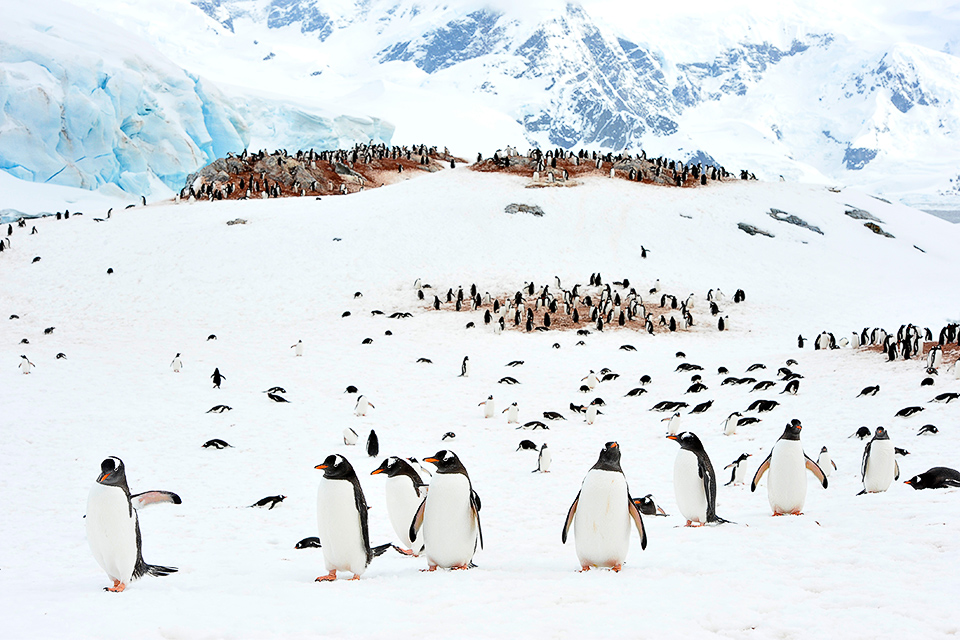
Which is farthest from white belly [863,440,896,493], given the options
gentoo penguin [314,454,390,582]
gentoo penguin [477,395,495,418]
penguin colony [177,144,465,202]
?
penguin colony [177,144,465,202]

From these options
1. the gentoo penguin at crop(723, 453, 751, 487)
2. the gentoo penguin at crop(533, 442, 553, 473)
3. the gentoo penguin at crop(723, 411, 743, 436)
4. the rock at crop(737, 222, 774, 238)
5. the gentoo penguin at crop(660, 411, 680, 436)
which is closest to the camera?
the gentoo penguin at crop(723, 453, 751, 487)

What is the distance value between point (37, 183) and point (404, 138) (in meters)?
91.1

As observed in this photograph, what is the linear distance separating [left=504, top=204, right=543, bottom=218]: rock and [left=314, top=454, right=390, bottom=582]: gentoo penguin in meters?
25.2

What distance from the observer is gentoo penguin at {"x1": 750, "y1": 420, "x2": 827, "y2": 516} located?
6.76 m

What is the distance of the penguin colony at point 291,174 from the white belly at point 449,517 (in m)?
31.8

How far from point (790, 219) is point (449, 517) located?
31013 mm

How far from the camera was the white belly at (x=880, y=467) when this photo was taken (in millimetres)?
7680

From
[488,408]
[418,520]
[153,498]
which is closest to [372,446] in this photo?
[488,408]

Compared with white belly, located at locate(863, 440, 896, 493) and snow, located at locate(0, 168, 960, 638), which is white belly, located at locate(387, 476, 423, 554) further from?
white belly, located at locate(863, 440, 896, 493)

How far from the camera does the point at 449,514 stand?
208 inches

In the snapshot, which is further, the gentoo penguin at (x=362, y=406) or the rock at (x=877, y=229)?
the rock at (x=877, y=229)

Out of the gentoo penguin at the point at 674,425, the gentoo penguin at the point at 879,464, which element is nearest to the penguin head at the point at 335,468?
the gentoo penguin at the point at 879,464

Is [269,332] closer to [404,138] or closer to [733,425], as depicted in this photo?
[733,425]

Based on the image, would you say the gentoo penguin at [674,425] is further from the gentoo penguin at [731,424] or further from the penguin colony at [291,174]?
the penguin colony at [291,174]
